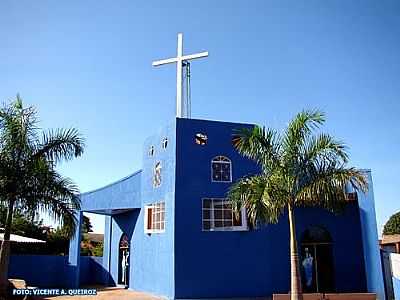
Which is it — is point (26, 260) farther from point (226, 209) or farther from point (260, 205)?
point (260, 205)

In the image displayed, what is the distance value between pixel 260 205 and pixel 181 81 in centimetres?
832

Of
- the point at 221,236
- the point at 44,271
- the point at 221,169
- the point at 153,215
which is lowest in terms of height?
the point at 44,271

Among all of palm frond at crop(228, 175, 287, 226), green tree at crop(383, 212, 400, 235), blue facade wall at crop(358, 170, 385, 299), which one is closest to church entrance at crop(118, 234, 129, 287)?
palm frond at crop(228, 175, 287, 226)

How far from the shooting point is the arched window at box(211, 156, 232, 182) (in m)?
16.8

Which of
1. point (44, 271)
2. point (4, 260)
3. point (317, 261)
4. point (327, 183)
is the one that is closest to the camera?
point (4, 260)

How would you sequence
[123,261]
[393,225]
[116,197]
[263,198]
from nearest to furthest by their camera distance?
1. [263,198]
2. [116,197]
3. [123,261]
4. [393,225]

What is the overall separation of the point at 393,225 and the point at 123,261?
23439 millimetres

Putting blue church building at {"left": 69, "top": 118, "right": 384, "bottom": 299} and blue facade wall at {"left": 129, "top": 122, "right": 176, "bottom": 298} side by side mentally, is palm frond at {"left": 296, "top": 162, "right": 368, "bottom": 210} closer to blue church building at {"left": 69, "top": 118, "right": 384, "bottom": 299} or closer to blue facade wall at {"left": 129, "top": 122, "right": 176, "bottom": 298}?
blue church building at {"left": 69, "top": 118, "right": 384, "bottom": 299}

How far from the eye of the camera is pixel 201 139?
17.0 m

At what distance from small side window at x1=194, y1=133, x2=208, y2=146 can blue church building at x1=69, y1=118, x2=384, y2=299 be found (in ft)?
0.14

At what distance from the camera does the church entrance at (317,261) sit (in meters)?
17.0

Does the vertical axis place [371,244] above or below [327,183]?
below

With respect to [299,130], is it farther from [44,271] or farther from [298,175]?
[44,271]

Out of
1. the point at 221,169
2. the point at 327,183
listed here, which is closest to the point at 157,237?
the point at 221,169
